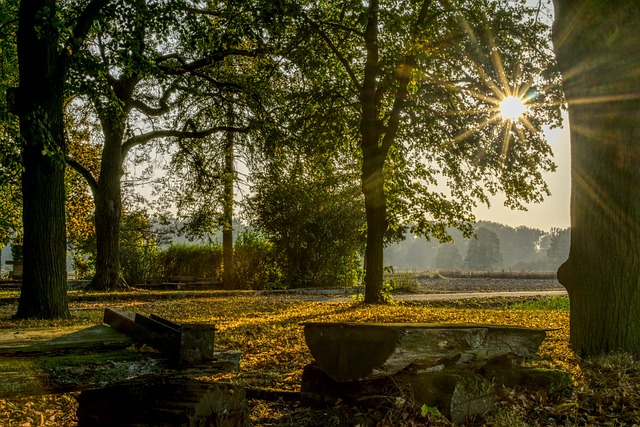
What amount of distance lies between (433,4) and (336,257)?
12613 mm

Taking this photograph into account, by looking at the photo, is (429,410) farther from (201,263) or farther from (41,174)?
(201,263)

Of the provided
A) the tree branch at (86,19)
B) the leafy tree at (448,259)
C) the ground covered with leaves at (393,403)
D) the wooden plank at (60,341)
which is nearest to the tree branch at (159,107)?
the tree branch at (86,19)

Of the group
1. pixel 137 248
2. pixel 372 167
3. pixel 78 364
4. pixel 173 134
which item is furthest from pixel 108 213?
pixel 78 364

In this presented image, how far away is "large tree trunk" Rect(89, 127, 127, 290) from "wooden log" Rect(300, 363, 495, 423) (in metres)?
16.7

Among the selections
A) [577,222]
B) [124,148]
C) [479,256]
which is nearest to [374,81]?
Result: [577,222]

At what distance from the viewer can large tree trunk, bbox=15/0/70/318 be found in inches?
376

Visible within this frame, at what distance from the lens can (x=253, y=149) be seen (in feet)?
69.1

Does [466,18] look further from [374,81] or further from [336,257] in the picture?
[336,257]

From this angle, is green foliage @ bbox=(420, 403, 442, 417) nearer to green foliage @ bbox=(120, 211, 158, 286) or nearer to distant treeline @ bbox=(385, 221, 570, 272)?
green foliage @ bbox=(120, 211, 158, 286)

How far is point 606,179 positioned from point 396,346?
410 centimetres

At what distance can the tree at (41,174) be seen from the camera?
955 cm

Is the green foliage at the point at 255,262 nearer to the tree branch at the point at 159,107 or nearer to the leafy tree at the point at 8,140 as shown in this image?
the tree branch at the point at 159,107

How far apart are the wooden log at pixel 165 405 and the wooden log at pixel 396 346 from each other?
3.17 ft

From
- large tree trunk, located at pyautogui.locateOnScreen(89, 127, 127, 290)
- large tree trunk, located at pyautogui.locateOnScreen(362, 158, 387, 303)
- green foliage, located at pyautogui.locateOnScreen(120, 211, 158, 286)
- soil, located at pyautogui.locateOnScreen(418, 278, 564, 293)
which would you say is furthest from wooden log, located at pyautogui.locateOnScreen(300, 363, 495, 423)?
soil, located at pyautogui.locateOnScreen(418, 278, 564, 293)
